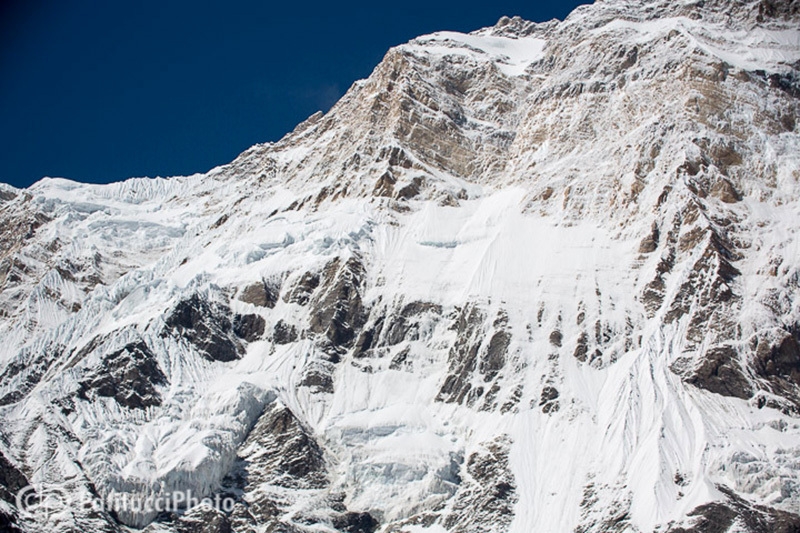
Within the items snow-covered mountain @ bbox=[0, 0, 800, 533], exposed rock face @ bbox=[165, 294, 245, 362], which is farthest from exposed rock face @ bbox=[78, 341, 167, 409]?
exposed rock face @ bbox=[165, 294, 245, 362]

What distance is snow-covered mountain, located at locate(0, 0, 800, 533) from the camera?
4902 inches

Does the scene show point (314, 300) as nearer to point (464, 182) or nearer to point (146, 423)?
point (146, 423)

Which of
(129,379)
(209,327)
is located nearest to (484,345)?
(209,327)

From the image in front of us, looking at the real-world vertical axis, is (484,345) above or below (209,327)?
below

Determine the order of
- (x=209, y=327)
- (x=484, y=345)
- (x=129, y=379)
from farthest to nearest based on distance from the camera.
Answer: (x=209, y=327), (x=129, y=379), (x=484, y=345)

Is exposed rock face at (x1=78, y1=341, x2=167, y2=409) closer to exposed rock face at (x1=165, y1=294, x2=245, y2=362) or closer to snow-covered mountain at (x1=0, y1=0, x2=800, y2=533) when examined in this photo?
snow-covered mountain at (x1=0, y1=0, x2=800, y2=533)

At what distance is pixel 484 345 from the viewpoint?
145250 mm

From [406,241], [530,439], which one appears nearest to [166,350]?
[406,241]

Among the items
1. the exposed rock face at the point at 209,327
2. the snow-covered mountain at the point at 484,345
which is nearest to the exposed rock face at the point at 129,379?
the snow-covered mountain at the point at 484,345

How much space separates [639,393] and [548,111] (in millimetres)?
78744

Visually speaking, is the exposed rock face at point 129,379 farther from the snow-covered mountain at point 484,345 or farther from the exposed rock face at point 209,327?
the exposed rock face at point 209,327

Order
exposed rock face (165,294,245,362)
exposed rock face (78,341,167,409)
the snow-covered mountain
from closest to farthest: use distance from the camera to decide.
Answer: the snow-covered mountain < exposed rock face (78,341,167,409) < exposed rock face (165,294,245,362)

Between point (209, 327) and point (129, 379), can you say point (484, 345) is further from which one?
point (129, 379)

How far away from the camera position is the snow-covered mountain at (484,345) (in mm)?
124500
